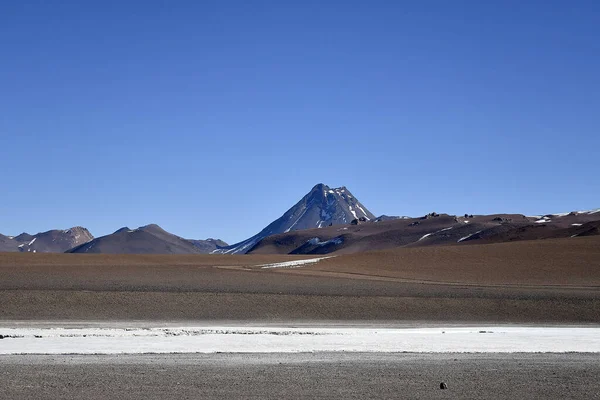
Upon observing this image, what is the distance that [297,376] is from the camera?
19.1m

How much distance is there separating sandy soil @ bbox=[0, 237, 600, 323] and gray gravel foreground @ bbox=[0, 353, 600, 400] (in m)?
16.4

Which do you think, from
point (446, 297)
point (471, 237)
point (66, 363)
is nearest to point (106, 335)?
point (66, 363)

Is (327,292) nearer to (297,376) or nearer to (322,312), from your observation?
(322,312)

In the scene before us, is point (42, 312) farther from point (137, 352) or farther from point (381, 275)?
point (381, 275)

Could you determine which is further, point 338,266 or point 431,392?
point 338,266

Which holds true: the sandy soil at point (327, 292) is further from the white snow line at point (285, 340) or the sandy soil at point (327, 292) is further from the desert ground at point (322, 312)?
the white snow line at point (285, 340)

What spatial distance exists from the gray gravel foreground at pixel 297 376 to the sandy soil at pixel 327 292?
16397mm

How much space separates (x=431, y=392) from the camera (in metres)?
17.2

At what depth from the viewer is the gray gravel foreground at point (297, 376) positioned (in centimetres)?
1662

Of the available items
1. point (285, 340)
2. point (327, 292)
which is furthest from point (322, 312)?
point (285, 340)

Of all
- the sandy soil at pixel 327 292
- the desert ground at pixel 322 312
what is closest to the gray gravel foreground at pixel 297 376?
the desert ground at pixel 322 312

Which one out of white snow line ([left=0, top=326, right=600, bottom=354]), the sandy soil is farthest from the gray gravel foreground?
the sandy soil

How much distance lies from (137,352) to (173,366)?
3409 millimetres

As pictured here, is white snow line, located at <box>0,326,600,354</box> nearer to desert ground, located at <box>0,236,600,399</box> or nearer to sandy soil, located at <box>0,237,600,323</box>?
desert ground, located at <box>0,236,600,399</box>
